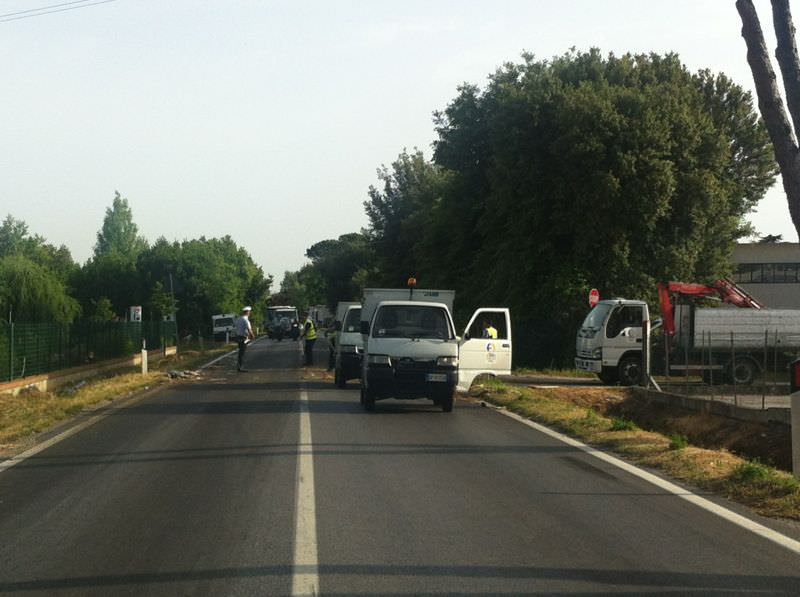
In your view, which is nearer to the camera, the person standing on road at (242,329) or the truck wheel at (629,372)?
the truck wheel at (629,372)

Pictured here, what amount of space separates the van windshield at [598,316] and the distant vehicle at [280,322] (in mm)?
54787

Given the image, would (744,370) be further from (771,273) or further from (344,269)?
(344,269)

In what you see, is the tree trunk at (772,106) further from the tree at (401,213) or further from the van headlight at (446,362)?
the tree at (401,213)

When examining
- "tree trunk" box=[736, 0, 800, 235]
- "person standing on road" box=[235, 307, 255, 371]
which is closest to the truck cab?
"person standing on road" box=[235, 307, 255, 371]

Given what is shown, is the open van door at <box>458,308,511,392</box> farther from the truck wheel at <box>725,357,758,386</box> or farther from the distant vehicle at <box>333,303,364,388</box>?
the truck wheel at <box>725,357,758,386</box>

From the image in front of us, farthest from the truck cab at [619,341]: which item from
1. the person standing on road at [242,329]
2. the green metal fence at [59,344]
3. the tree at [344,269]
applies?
the tree at [344,269]

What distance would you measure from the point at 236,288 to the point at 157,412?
8882cm

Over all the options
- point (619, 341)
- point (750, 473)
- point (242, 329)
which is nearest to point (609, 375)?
point (619, 341)

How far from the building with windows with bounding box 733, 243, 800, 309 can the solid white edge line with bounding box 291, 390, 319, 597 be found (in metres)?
49.3

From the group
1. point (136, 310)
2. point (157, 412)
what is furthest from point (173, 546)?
point (136, 310)

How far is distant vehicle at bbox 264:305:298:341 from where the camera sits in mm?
84500

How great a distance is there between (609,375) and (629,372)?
2.03 ft

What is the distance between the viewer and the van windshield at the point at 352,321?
26.7 meters

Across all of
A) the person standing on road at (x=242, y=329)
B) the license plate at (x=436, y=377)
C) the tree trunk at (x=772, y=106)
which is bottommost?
the license plate at (x=436, y=377)
